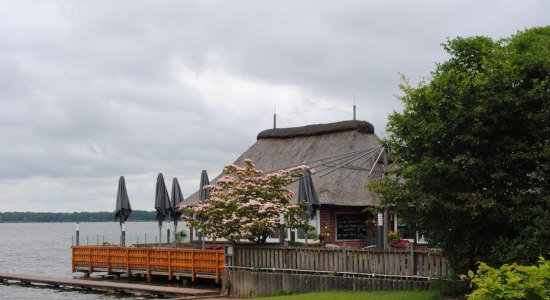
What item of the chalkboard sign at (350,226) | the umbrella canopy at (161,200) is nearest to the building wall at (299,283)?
the chalkboard sign at (350,226)

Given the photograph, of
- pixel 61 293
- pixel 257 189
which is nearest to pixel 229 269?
pixel 257 189

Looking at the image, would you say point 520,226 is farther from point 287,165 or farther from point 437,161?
point 287,165

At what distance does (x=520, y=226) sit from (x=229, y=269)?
1221cm

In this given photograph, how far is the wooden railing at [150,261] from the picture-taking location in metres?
28.6

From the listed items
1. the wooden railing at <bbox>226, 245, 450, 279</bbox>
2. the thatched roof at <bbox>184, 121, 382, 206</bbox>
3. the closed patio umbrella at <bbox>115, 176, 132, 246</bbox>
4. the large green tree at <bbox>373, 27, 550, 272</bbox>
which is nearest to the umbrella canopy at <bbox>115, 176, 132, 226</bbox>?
the closed patio umbrella at <bbox>115, 176, 132, 246</bbox>

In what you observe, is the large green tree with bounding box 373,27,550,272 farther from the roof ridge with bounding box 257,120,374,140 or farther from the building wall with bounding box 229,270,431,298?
the roof ridge with bounding box 257,120,374,140

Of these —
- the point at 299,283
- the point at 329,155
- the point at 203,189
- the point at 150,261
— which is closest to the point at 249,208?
the point at 299,283

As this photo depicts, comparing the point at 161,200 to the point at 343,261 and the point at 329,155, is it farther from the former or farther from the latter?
the point at 343,261

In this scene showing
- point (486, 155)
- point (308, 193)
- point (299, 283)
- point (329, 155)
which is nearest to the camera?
point (486, 155)

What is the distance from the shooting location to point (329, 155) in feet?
125

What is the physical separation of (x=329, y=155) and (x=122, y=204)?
10.4m

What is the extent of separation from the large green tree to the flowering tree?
867 cm

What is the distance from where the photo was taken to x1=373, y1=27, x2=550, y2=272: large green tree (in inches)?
623

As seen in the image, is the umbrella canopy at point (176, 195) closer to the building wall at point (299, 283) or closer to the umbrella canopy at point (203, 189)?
the umbrella canopy at point (203, 189)
